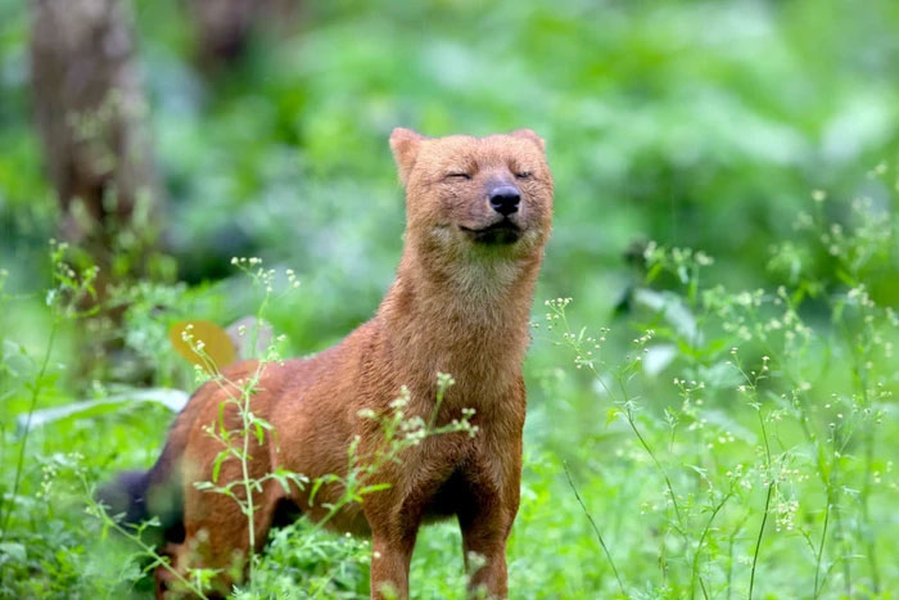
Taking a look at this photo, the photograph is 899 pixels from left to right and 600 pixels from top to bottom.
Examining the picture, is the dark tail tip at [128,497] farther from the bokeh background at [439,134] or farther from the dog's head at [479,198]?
the dog's head at [479,198]

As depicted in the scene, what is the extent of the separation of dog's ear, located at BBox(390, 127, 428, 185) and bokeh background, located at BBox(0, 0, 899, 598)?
1526 millimetres

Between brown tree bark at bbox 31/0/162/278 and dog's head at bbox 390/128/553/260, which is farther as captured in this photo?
brown tree bark at bbox 31/0/162/278

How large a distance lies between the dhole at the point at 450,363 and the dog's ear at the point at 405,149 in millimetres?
38

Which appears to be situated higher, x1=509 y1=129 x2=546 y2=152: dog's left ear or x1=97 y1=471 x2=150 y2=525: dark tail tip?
x1=509 y1=129 x2=546 y2=152: dog's left ear

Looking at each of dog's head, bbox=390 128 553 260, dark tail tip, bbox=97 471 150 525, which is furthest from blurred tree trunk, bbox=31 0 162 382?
dog's head, bbox=390 128 553 260

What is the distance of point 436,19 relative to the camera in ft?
50.3

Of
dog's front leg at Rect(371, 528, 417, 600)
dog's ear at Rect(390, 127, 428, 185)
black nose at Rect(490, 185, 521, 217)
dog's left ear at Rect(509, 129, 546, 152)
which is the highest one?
dog's left ear at Rect(509, 129, 546, 152)

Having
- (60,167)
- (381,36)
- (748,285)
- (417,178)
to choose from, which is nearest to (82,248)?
(60,167)

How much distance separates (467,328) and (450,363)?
0.12 meters

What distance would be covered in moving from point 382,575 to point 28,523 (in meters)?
1.58

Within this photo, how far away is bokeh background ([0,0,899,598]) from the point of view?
8.49 m

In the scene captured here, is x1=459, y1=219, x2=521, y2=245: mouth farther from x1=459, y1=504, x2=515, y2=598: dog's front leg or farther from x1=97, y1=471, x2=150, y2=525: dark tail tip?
x1=97, y1=471, x2=150, y2=525: dark tail tip

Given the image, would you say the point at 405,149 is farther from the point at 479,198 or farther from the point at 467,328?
the point at 467,328

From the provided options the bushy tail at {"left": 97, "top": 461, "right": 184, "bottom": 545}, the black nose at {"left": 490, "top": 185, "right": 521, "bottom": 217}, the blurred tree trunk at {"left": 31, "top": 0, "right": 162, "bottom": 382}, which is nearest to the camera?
the black nose at {"left": 490, "top": 185, "right": 521, "bottom": 217}
